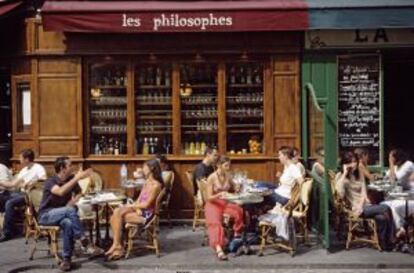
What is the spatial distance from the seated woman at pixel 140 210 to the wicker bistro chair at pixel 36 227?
770 mm

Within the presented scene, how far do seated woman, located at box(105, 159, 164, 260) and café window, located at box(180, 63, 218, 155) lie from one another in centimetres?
272

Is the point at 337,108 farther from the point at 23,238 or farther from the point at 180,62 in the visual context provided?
the point at 23,238

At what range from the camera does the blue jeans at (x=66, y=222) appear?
10461mm

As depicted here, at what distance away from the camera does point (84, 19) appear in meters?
13.1

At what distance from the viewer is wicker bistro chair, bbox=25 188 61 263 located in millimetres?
10750

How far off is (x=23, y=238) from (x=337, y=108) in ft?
19.5

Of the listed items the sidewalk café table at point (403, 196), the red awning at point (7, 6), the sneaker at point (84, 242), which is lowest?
the sneaker at point (84, 242)

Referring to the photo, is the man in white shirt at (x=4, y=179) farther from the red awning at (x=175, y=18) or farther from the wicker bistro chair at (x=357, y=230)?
the wicker bistro chair at (x=357, y=230)

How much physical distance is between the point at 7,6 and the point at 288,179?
5942 mm

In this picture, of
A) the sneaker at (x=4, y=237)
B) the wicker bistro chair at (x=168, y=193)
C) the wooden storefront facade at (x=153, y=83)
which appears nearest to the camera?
the sneaker at (x=4, y=237)

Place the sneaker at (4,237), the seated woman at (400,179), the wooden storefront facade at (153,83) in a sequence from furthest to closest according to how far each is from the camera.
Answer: the wooden storefront facade at (153,83) → the sneaker at (4,237) → the seated woman at (400,179)

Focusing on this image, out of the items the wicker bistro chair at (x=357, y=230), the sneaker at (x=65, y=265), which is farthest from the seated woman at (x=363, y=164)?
the sneaker at (x=65, y=265)

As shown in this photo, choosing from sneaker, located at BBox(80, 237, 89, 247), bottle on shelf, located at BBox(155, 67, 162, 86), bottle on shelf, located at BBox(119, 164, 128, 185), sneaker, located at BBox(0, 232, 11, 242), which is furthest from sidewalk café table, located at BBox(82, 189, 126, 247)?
bottle on shelf, located at BBox(155, 67, 162, 86)

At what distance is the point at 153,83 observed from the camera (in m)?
14.0
